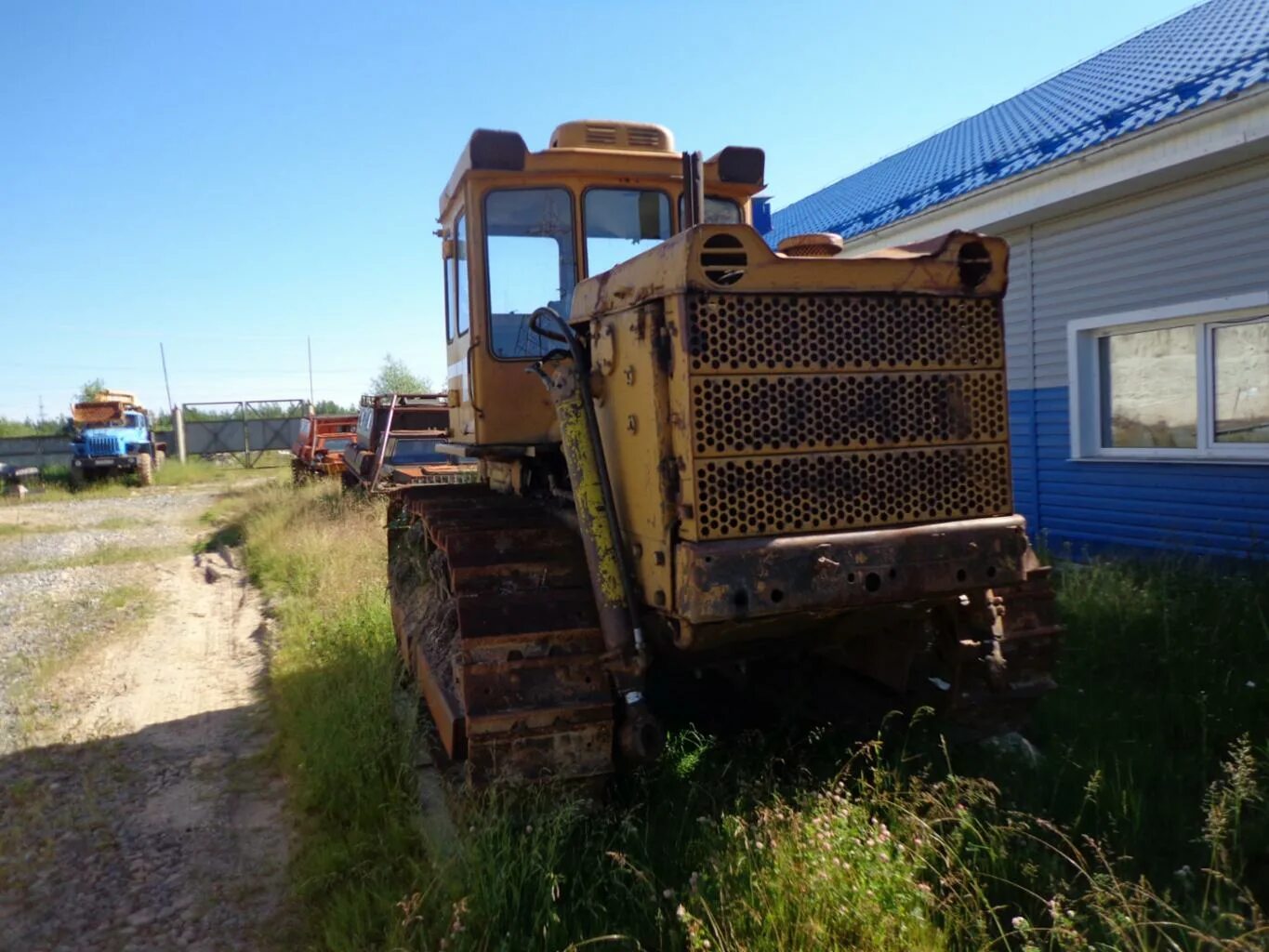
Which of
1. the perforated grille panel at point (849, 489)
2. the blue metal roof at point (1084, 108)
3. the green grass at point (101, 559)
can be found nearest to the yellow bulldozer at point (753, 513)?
the perforated grille panel at point (849, 489)

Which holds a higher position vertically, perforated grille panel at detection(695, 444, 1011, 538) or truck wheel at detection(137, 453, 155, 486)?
perforated grille panel at detection(695, 444, 1011, 538)

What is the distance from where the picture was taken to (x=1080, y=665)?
531cm

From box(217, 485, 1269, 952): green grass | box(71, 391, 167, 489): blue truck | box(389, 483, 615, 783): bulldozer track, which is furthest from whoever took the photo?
box(71, 391, 167, 489): blue truck

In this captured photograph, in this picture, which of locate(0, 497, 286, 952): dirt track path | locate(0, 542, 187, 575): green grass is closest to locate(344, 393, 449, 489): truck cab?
locate(0, 542, 187, 575): green grass

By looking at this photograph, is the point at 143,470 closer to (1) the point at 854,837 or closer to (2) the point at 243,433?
(2) the point at 243,433

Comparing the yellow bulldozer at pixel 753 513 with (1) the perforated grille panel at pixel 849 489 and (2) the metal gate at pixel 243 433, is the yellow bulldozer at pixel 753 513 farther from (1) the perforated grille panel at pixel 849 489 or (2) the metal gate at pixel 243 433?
(2) the metal gate at pixel 243 433

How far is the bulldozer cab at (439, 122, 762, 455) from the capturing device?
14.6 ft

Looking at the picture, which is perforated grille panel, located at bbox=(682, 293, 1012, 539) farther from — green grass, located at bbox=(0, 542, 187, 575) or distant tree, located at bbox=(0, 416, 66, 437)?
distant tree, located at bbox=(0, 416, 66, 437)

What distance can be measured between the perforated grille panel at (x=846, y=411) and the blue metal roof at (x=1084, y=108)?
4435 mm

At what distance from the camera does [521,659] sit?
3354 millimetres

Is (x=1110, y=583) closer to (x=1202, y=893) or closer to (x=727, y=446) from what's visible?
(x=1202, y=893)

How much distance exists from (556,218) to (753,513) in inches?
83.8

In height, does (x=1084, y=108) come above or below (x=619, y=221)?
above

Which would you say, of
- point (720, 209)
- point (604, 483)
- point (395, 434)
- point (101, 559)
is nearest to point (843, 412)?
point (604, 483)
